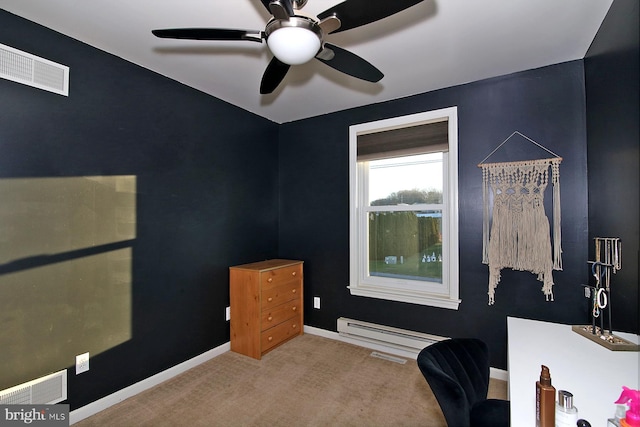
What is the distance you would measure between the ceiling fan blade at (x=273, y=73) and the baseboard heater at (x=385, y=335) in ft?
7.95

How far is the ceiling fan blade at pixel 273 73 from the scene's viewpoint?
1.69m

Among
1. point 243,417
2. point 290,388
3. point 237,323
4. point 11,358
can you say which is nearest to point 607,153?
point 290,388

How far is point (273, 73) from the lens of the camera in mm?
1786

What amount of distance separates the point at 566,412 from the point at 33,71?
119 inches

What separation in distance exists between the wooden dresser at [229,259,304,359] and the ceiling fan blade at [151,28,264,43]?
203 cm

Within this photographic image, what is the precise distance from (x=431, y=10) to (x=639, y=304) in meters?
1.86

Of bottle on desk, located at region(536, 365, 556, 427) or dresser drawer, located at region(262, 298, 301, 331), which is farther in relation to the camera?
dresser drawer, located at region(262, 298, 301, 331)

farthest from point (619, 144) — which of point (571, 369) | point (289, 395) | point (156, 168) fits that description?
point (156, 168)

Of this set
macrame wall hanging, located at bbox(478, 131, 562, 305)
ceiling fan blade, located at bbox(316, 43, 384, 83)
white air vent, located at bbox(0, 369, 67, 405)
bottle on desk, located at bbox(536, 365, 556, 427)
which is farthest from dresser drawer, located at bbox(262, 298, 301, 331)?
bottle on desk, located at bbox(536, 365, 556, 427)

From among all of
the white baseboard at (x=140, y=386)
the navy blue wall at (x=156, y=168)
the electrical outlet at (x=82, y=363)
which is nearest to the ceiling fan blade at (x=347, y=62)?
the navy blue wall at (x=156, y=168)

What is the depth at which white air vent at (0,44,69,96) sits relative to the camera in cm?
178

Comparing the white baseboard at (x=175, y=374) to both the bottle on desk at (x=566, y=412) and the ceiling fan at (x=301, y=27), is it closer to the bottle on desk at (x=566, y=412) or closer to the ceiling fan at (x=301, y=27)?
the bottle on desk at (x=566, y=412)

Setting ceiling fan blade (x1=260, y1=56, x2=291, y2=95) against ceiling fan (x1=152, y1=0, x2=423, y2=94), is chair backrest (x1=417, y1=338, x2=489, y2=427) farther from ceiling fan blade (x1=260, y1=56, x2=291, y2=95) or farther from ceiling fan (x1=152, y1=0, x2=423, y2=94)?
ceiling fan blade (x1=260, y1=56, x2=291, y2=95)

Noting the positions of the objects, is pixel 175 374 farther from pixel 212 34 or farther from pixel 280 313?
pixel 212 34
